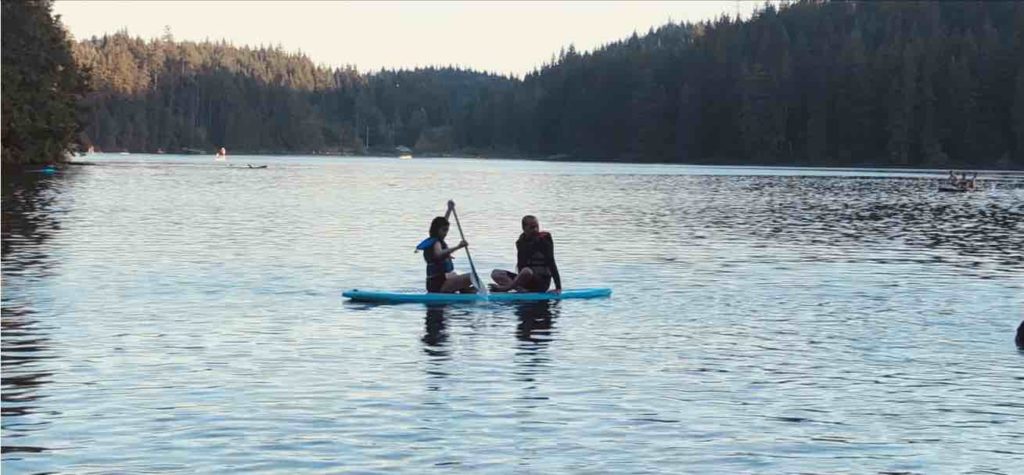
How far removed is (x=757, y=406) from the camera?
59.0 ft

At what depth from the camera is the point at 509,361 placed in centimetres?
2150

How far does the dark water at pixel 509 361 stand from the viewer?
50.2ft

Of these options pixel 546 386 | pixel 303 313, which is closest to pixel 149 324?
pixel 303 313

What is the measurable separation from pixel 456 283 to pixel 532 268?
157 cm

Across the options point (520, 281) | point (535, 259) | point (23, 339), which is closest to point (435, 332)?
point (520, 281)

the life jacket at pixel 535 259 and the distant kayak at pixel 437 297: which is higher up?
the life jacket at pixel 535 259

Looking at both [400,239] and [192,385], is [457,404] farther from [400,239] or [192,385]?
[400,239]

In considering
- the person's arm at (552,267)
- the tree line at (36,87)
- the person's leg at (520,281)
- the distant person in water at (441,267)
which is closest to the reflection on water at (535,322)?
the person's arm at (552,267)

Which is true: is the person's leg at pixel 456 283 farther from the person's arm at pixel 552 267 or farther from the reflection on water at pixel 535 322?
the person's arm at pixel 552 267

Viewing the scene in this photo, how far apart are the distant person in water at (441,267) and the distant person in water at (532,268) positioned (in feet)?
2.45

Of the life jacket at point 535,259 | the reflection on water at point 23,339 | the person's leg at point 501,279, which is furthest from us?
the person's leg at point 501,279

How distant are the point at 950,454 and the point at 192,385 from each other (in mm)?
9086

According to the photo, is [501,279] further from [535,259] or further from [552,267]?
[552,267]

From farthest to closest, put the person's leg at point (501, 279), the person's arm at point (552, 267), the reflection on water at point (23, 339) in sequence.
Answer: the person's leg at point (501, 279)
the person's arm at point (552, 267)
the reflection on water at point (23, 339)
